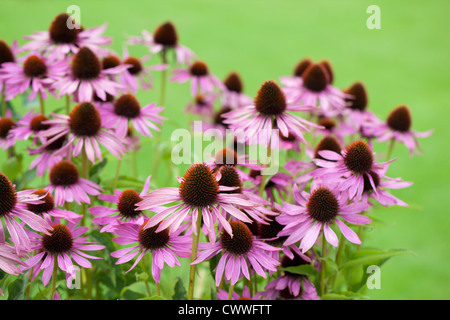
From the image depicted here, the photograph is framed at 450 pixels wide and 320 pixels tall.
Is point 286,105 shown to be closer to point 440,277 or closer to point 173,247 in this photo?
point 173,247

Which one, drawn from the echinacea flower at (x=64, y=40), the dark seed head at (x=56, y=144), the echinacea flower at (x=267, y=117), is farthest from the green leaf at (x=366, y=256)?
the echinacea flower at (x=64, y=40)

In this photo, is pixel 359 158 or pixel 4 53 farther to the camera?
pixel 4 53

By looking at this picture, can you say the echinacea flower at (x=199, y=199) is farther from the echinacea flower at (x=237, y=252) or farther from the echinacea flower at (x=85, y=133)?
the echinacea flower at (x=85, y=133)

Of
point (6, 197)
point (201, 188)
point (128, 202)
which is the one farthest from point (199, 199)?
point (6, 197)

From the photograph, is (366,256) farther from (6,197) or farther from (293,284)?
(6,197)

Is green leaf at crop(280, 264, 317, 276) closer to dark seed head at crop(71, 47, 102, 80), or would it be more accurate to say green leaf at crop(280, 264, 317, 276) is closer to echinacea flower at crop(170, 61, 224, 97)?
dark seed head at crop(71, 47, 102, 80)

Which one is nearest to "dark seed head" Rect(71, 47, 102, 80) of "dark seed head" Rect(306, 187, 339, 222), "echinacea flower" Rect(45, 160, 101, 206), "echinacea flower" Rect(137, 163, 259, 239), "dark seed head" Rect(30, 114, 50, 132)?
"dark seed head" Rect(30, 114, 50, 132)
